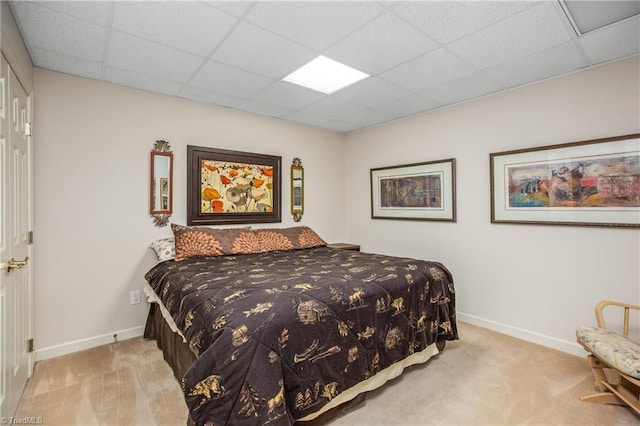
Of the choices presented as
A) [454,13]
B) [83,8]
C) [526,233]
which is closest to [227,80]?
[83,8]

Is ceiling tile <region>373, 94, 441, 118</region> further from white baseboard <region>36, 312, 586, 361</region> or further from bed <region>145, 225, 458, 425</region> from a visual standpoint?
white baseboard <region>36, 312, 586, 361</region>

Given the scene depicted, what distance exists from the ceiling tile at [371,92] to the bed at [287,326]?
1626mm

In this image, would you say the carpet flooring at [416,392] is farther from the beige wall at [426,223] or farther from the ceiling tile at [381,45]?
the ceiling tile at [381,45]

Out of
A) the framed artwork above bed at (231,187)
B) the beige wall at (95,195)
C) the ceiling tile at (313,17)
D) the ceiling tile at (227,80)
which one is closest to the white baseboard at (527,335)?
the framed artwork above bed at (231,187)

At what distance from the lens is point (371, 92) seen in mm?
3199

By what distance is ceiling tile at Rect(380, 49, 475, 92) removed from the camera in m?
2.48

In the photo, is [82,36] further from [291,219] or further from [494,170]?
[494,170]

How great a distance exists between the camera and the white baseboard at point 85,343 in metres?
2.62


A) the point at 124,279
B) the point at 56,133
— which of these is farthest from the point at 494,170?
the point at 56,133

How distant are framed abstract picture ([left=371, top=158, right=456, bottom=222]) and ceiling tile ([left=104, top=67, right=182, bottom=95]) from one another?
8.72ft

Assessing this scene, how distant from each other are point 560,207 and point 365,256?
1.76 meters

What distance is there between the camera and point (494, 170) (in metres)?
3.21

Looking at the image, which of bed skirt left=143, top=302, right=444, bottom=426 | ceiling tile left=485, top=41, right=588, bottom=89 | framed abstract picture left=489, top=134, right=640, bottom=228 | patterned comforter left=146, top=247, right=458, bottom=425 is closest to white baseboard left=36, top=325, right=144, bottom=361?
bed skirt left=143, top=302, right=444, bottom=426

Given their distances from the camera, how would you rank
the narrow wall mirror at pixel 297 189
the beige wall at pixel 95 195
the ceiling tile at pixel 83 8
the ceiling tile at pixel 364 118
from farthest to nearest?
the narrow wall mirror at pixel 297 189
the ceiling tile at pixel 364 118
the beige wall at pixel 95 195
the ceiling tile at pixel 83 8
